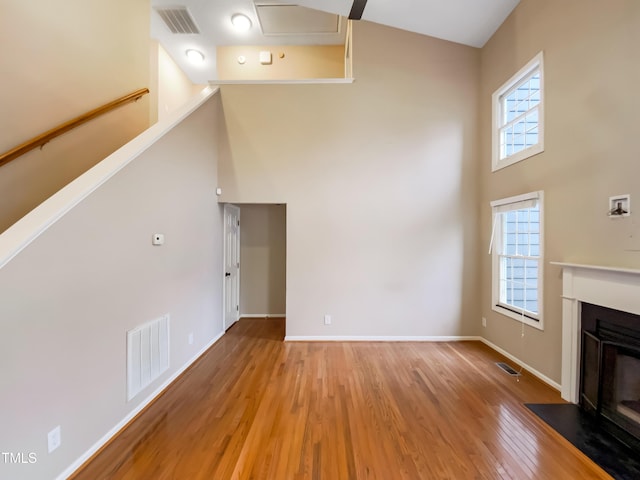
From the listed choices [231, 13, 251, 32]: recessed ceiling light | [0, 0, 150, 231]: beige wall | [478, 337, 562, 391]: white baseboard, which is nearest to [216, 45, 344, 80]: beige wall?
[231, 13, 251, 32]: recessed ceiling light

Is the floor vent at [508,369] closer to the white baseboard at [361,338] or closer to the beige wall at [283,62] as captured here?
the white baseboard at [361,338]

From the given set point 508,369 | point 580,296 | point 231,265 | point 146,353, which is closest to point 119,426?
point 146,353

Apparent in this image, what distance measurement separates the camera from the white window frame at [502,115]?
2.89 meters

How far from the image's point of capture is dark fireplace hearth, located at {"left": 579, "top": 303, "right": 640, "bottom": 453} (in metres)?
2.00

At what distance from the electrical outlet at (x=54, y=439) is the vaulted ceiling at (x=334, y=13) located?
5.15m

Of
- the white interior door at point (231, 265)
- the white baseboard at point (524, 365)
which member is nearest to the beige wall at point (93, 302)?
the white interior door at point (231, 265)

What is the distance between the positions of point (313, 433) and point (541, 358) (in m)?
2.56

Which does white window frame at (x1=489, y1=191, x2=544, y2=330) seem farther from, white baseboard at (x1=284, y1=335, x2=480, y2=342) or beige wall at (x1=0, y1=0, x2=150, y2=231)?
beige wall at (x1=0, y1=0, x2=150, y2=231)

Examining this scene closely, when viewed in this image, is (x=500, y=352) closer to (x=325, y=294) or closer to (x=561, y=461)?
(x=561, y=461)

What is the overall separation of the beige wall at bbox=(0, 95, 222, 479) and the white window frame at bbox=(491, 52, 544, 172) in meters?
3.90

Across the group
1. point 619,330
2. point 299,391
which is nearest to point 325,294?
point 299,391

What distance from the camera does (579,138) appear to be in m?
2.46

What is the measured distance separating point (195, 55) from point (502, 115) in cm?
587

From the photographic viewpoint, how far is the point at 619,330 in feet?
6.86
